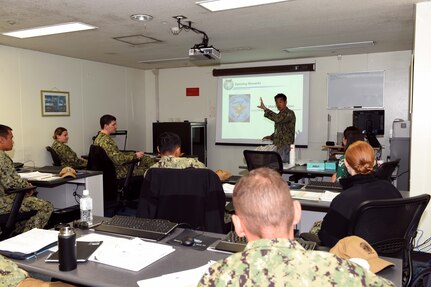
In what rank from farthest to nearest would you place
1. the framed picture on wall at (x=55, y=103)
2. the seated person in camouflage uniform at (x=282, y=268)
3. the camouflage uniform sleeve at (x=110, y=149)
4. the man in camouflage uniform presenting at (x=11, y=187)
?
the framed picture on wall at (x=55, y=103), the camouflage uniform sleeve at (x=110, y=149), the man in camouflage uniform presenting at (x=11, y=187), the seated person in camouflage uniform at (x=282, y=268)

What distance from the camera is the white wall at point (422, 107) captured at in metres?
3.58

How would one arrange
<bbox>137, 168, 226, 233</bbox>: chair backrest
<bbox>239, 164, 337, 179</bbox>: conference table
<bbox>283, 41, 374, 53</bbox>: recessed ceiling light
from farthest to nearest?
1. <bbox>283, 41, 374, 53</bbox>: recessed ceiling light
2. <bbox>239, 164, 337, 179</bbox>: conference table
3. <bbox>137, 168, 226, 233</bbox>: chair backrest

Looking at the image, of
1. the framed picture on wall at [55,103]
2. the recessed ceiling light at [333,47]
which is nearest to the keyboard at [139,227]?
the recessed ceiling light at [333,47]

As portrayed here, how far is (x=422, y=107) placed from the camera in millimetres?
3615

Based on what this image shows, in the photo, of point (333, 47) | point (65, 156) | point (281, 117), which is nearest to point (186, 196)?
point (281, 117)

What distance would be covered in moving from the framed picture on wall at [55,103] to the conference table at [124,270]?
4.99m

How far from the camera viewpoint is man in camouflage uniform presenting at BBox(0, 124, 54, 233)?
3.25m

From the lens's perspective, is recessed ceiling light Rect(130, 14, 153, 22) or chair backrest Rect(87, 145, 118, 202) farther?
chair backrest Rect(87, 145, 118, 202)

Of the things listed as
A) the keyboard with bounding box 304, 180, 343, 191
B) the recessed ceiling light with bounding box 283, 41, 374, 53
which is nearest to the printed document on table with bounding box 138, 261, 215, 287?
the keyboard with bounding box 304, 180, 343, 191

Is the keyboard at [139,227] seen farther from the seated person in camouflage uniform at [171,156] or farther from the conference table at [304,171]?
the conference table at [304,171]

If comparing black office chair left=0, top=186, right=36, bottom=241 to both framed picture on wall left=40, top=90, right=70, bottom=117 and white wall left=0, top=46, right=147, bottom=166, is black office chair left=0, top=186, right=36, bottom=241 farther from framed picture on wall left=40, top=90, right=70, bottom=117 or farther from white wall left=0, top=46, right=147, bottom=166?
framed picture on wall left=40, top=90, right=70, bottom=117

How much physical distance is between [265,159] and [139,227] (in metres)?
2.48

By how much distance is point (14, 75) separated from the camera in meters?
5.57

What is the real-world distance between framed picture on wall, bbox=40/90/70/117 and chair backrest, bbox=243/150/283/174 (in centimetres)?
363
